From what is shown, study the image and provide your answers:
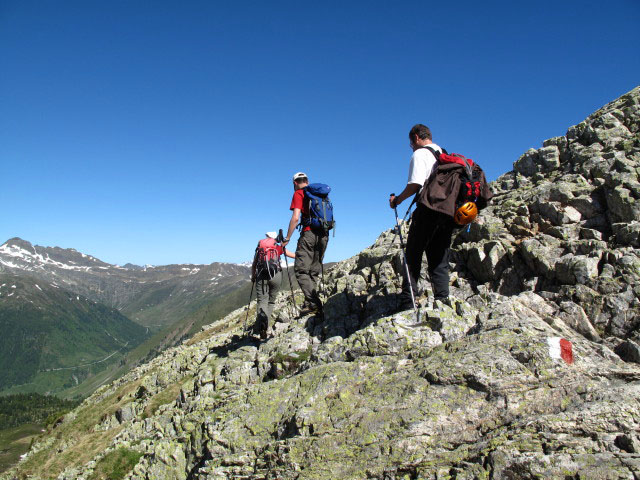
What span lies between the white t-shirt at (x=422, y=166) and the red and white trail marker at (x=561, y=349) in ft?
14.9

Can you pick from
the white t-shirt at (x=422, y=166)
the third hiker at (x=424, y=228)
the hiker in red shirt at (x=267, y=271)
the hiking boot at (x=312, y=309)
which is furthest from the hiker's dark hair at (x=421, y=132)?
the hiking boot at (x=312, y=309)

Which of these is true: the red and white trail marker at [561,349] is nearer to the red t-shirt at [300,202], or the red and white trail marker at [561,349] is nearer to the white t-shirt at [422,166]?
the white t-shirt at [422,166]

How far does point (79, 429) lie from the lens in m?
24.2

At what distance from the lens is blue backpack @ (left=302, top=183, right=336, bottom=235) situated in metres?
12.8

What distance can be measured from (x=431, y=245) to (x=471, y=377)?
13.1ft

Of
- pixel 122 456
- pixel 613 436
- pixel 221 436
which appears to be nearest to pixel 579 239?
pixel 613 436

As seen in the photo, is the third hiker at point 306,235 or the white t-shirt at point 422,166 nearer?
the white t-shirt at point 422,166

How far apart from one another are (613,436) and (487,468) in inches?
76.8

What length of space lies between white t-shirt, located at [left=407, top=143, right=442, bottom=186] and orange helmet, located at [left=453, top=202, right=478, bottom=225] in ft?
3.85

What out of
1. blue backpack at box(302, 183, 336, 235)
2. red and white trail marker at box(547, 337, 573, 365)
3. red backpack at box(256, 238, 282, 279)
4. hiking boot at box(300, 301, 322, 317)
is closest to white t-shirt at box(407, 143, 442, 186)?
blue backpack at box(302, 183, 336, 235)

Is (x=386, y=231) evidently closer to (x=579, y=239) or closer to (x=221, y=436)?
(x=579, y=239)

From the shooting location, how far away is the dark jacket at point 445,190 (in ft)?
28.8

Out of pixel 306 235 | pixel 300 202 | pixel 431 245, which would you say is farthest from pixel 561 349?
pixel 300 202

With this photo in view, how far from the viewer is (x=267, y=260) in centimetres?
1512
